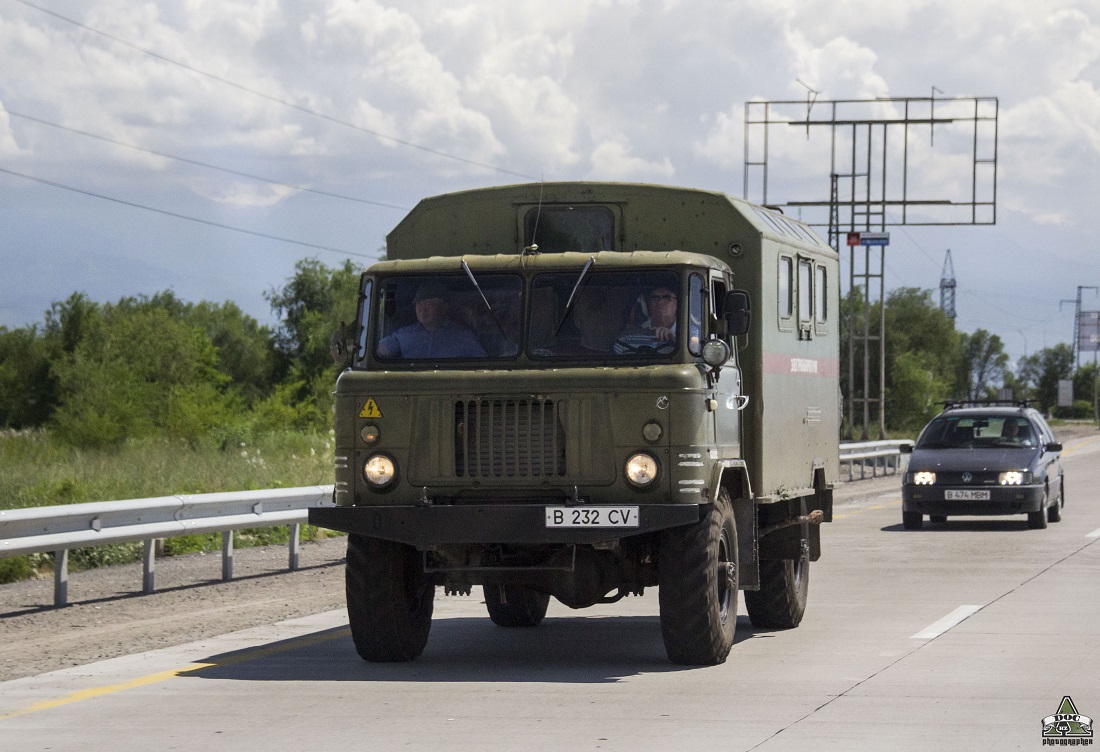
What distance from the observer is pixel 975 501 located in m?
24.2

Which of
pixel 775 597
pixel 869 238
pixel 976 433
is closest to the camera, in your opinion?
pixel 775 597

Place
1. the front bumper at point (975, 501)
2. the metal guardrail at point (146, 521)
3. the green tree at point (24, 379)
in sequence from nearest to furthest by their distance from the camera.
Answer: the metal guardrail at point (146, 521)
the front bumper at point (975, 501)
the green tree at point (24, 379)

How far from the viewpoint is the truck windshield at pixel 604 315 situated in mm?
10688

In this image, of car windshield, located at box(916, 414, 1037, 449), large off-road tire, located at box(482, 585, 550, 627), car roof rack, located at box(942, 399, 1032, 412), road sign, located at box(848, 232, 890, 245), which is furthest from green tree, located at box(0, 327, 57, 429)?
large off-road tire, located at box(482, 585, 550, 627)

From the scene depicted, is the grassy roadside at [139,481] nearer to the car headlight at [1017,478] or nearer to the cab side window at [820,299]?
the cab side window at [820,299]

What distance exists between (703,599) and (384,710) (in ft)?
7.34

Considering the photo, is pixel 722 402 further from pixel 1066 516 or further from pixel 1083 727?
pixel 1066 516

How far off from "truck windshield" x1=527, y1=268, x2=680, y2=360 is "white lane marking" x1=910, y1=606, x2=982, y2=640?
10.3 ft

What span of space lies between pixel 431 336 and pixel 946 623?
471cm

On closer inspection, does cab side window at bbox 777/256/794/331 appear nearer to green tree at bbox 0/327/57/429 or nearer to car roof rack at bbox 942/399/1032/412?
car roof rack at bbox 942/399/1032/412

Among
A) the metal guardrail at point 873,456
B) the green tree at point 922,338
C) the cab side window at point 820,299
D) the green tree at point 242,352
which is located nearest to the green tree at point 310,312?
the green tree at point 242,352

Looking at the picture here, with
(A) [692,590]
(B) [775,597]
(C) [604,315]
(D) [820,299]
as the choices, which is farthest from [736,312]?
(D) [820,299]

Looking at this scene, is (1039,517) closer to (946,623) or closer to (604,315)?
(946,623)

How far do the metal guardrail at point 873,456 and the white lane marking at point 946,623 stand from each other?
791 inches
